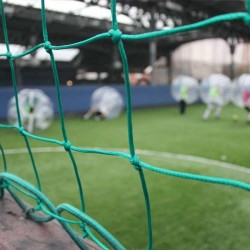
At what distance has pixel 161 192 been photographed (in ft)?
8.61

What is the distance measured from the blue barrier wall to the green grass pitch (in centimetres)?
290

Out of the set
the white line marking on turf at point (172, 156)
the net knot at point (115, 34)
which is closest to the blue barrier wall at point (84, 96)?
the white line marking on turf at point (172, 156)

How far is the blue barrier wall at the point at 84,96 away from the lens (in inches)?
308

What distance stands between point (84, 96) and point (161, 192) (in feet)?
22.8

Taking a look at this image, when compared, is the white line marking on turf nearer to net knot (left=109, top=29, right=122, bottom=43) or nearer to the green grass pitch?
the green grass pitch

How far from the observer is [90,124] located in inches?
286

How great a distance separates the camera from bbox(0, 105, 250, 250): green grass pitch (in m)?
1.92

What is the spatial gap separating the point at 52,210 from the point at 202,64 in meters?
20.8

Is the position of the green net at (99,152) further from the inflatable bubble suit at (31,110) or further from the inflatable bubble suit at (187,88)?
the inflatable bubble suit at (187,88)

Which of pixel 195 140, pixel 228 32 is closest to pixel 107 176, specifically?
pixel 195 140

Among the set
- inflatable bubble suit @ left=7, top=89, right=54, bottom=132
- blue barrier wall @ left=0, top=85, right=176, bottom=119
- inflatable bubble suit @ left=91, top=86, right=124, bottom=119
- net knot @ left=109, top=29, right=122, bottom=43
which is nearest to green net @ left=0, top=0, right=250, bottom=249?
net knot @ left=109, top=29, right=122, bottom=43

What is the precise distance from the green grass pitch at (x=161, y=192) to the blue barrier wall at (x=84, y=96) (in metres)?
2.90

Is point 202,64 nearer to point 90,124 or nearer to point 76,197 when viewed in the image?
Answer: point 90,124

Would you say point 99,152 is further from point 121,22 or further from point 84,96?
point 121,22
